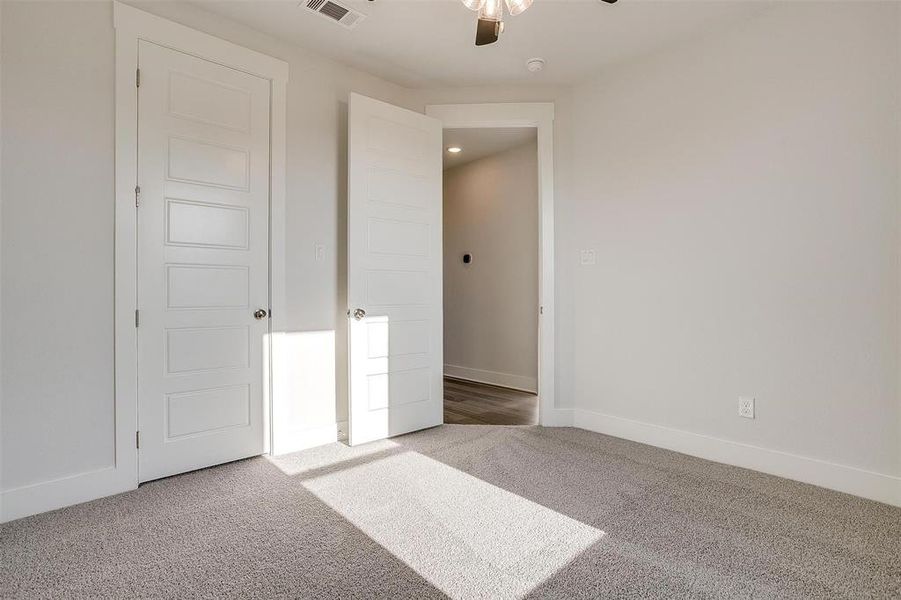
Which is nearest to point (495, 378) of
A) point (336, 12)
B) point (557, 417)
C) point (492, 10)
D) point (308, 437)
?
point (557, 417)

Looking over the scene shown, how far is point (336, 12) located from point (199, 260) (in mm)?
1639

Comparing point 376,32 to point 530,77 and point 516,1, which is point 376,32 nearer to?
point 530,77

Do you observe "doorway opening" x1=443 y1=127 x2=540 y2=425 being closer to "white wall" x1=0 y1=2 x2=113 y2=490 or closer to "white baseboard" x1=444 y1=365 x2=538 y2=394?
"white baseboard" x1=444 y1=365 x2=538 y2=394

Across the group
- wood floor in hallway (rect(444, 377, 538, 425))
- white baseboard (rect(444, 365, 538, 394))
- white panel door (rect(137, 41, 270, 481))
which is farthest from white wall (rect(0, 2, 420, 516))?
white baseboard (rect(444, 365, 538, 394))

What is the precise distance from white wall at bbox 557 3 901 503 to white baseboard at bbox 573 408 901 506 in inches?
0.6

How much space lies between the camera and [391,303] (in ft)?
11.0

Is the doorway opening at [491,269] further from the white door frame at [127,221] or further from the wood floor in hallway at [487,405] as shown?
the white door frame at [127,221]

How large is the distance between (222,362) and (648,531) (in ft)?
7.91

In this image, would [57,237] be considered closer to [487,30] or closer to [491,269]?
[487,30]

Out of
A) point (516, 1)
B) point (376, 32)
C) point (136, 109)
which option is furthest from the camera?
point (376, 32)

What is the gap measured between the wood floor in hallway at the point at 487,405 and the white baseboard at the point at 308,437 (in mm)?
925

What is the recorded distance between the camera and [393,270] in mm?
3363

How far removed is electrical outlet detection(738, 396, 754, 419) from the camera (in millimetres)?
2725

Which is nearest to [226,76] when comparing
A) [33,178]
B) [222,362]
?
[33,178]
